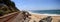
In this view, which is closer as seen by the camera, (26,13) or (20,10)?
(20,10)

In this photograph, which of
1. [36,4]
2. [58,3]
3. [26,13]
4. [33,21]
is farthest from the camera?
[58,3]

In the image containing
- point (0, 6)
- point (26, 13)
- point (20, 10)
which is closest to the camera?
point (0, 6)

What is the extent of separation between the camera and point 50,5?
5.93 metres

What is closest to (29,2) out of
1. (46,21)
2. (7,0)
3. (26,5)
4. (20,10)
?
(26,5)

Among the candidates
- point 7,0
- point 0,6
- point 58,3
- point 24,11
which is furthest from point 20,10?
point 58,3

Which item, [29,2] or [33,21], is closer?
[33,21]

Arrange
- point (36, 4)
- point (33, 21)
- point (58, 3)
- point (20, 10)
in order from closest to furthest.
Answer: point (33, 21) → point (20, 10) → point (36, 4) → point (58, 3)

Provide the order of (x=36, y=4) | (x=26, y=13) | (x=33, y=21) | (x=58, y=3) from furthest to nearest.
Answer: (x=58, y=3) < (x=36, y=4) < (x=26, y=13) < (x=33, y=21)

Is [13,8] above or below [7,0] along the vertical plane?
below

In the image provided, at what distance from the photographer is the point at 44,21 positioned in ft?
10.7

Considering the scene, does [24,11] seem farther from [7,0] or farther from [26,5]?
[7,0]

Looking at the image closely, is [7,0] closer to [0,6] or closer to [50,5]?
[0,6]

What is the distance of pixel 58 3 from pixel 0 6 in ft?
10.1

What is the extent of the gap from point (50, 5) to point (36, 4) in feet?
3.65
